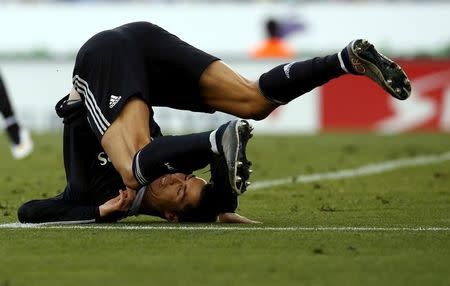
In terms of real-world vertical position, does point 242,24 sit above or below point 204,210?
below

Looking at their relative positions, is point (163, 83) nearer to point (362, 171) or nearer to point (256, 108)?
point (256, 108)

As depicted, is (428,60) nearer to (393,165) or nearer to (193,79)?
(393,165)

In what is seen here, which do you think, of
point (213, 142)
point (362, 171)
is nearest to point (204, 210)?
point (213, 142)

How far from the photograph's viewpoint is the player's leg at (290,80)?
7688mm

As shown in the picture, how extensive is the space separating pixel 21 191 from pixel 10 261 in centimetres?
465

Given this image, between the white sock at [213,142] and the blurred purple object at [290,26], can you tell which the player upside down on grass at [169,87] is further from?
the blurred purple object at [290,26]

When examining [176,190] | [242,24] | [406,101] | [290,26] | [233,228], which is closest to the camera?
[233,228]

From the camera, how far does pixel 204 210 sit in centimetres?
795

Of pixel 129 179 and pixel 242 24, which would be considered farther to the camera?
pixel 242 24

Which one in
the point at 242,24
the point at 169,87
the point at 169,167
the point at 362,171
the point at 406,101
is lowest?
the point at 406,101

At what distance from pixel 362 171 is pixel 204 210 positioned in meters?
5.70

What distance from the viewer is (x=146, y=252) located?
651 cm

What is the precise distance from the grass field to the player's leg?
2.46 ft

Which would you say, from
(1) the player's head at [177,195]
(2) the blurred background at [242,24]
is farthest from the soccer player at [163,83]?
(2) the blurred background at [242,24]
